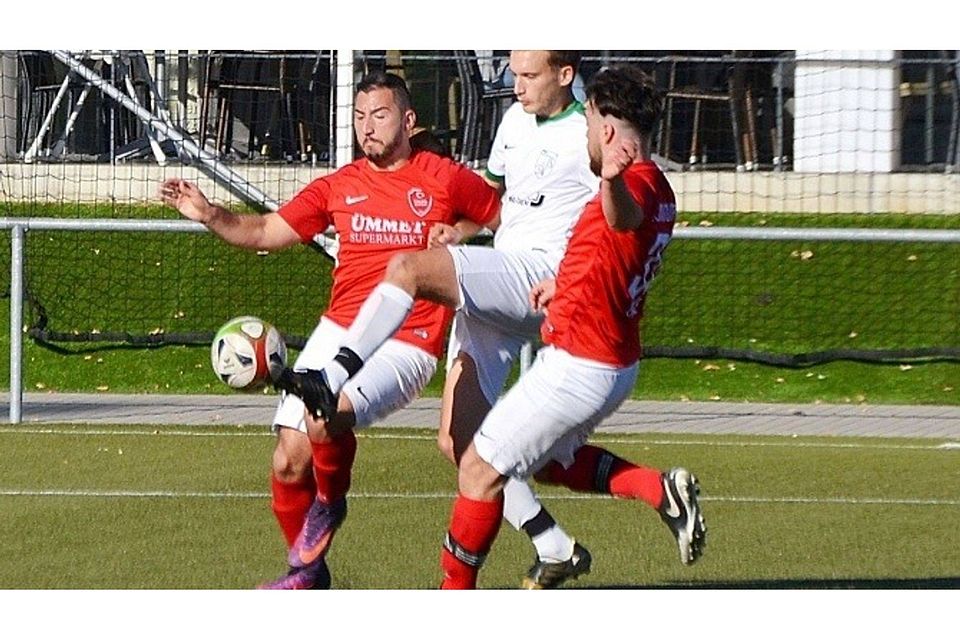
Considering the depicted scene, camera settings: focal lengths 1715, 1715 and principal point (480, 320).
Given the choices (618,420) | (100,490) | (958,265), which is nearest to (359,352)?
(100,490)

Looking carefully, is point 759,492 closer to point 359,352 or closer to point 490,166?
point 490,166

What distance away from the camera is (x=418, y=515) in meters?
8.43

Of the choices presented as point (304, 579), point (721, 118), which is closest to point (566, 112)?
point (304, 579)

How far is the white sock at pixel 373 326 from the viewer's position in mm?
5848

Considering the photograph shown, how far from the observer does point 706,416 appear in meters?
12.9

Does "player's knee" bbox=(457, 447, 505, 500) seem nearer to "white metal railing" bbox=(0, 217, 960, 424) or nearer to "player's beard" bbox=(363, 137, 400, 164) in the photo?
"player's beard" bbox=(363, 137, 400, 164)

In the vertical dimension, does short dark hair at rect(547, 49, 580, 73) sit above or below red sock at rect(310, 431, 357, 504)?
above

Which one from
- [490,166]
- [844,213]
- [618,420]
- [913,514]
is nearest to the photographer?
[490,166]

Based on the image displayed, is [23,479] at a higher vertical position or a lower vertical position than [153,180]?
lower

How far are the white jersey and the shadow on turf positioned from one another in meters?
1.37

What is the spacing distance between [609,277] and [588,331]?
0.20 m

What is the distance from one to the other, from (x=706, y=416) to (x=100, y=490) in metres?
5.29

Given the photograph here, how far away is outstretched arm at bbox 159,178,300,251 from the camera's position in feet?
21.7

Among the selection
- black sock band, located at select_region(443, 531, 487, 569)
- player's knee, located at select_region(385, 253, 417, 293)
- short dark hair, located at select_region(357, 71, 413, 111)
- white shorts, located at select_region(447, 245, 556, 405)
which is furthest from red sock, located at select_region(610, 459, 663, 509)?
short dark hair, located at select_region(357, 71, 413, 111)
